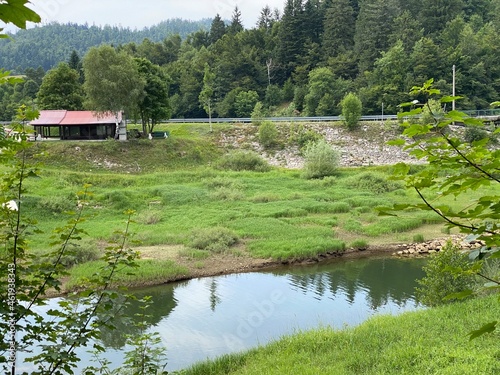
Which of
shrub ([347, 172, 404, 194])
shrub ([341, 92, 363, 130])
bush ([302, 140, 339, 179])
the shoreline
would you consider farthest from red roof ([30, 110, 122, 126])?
the shoreline

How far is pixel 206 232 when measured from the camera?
60.2ft

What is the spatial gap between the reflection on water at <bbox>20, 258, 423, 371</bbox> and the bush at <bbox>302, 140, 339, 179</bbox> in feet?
41.8

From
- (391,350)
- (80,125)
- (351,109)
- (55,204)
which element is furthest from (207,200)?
(351,109)

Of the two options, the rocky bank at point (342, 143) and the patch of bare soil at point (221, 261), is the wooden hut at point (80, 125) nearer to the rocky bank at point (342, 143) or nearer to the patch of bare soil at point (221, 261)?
the rocky bank at point (342, 143)

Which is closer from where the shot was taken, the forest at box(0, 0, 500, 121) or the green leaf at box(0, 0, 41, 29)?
the green leaf at box(0, 0, 41, 29)

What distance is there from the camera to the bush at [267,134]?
38.4 meters

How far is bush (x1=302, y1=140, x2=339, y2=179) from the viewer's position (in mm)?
29766

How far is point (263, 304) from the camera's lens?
43.2 feet

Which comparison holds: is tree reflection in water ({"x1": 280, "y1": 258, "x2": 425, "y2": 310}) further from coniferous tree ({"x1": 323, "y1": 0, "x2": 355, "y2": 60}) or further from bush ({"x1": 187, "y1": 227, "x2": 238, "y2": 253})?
coniferous tree ({"x1": 323, "y1": 0, "x2": 355, "y2": 60})

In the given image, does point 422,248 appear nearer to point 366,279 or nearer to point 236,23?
point 366,279

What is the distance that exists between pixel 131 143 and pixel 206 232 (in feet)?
57.7

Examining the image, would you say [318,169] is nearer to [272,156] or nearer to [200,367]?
[272,156]

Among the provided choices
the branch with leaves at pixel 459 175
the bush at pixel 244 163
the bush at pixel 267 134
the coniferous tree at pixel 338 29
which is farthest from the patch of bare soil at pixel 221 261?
the coniferous tree at pixel 338 29

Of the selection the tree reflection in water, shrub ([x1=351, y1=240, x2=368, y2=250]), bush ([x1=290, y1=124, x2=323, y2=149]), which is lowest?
the tree reflection in water
